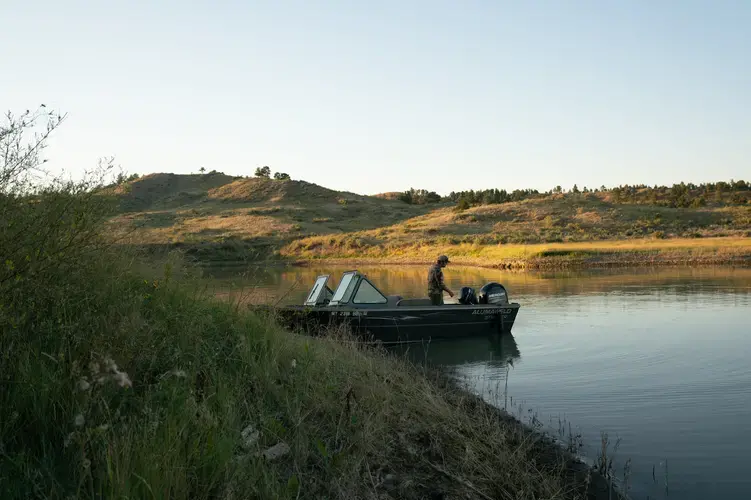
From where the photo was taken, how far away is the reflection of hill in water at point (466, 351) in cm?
1620

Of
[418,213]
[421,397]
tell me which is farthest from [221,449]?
[418,213]

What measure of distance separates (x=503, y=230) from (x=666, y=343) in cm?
6268

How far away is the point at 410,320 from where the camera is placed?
17953 mm

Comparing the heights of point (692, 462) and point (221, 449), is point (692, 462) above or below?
below

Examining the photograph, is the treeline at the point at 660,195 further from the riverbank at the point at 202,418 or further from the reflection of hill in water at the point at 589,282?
the riverbank at the point at 202,418

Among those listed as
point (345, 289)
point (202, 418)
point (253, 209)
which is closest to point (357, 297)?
point (345, 289)

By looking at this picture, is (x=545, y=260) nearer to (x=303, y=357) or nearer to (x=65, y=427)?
(x=303, y=357)

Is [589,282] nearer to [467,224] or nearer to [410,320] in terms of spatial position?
[410,320]

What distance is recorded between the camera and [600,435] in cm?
980

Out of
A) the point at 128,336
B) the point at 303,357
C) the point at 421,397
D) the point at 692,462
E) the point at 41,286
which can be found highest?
the point at 41,286

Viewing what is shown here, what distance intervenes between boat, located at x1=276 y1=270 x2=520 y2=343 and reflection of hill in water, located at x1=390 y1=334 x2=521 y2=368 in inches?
9.0

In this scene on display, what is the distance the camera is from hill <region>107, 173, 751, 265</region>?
66225 millimetres

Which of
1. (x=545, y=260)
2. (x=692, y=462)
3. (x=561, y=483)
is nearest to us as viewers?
(x=561, y=483)

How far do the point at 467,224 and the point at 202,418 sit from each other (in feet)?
274
